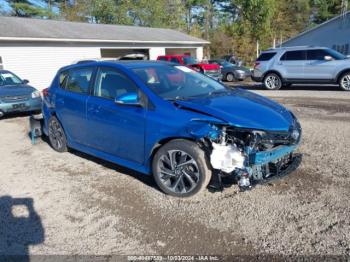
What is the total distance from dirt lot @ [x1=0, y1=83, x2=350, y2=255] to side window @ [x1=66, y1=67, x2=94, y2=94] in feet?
4.07

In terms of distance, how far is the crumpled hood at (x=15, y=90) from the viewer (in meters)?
10.4

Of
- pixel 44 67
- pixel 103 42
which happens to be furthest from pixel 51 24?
pixel 44 67

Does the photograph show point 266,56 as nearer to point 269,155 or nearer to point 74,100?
point 74,100

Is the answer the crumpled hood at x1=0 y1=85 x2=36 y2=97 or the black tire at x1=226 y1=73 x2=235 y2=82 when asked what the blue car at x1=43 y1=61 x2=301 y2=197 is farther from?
the black tire at x1=226 y1=73 x2=235 y2=82

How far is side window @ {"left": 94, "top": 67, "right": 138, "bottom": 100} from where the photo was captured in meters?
4.73

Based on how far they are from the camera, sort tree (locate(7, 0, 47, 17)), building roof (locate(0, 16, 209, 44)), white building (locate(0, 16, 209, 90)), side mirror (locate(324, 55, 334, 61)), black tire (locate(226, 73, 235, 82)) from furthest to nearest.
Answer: tree (locate(7, 0, 47, 17)), black tire (locate(226, 73, 235, 82)), building roof (locate(0, 16, 209, 44)), white building (locate(0, 16, 209, 90)), side mirror (locate(324, 55, 334, 61))

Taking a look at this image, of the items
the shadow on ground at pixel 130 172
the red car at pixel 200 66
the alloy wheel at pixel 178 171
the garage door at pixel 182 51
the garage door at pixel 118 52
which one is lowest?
the shadow on ground at pixel 130 172

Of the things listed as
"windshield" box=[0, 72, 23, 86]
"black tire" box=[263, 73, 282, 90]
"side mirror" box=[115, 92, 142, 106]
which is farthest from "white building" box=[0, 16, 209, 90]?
"side mirror" box=[115, 92, 142, 106]

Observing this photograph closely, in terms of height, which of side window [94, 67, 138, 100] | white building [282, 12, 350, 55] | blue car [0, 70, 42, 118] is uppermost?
white building [282, 12, 350, 55]

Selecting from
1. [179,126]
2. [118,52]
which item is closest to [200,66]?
[118,52]

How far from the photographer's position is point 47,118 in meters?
6.56

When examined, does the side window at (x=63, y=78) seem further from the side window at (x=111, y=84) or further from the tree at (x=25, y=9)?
the tree at (x=25, y=9)

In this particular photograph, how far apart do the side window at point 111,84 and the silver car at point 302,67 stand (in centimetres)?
1100

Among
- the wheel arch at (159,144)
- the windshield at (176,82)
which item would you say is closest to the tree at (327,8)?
the windshield at (176,82)
